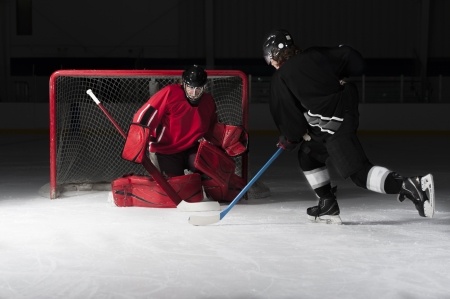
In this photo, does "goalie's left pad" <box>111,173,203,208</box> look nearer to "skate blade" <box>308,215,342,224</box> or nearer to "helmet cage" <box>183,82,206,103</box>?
"helmet cage" <box>183,82,206,103</box>

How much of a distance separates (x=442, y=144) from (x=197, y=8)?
6.33 meters

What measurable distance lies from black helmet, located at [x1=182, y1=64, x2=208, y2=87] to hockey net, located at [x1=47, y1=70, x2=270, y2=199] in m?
0.39

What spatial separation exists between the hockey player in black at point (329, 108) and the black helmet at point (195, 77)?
694 mm

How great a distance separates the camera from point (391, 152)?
6832 millimetres

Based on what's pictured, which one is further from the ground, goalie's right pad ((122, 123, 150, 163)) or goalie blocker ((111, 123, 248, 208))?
goalie's right pad ((122, 123, 150, 163))

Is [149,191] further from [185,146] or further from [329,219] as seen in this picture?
[329,219]

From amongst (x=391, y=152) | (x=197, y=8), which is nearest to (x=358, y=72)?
(x=391, y=152)

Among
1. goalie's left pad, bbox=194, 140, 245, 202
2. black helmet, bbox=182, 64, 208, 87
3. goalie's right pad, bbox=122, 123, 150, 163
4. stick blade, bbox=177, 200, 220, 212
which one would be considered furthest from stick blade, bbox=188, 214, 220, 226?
black helmet, bbox=182, 64, 208, 87

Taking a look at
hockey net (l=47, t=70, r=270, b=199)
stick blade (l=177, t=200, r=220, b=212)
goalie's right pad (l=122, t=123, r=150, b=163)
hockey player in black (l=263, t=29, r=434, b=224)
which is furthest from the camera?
hockey net (l=47, t=70, r=270, b=199)

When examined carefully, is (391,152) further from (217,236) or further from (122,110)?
(217,236)

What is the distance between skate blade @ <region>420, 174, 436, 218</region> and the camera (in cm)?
283

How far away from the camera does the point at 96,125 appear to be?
234 inches

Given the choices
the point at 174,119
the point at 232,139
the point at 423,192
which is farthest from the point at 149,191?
the point at 423,192

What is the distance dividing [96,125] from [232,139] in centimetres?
235
